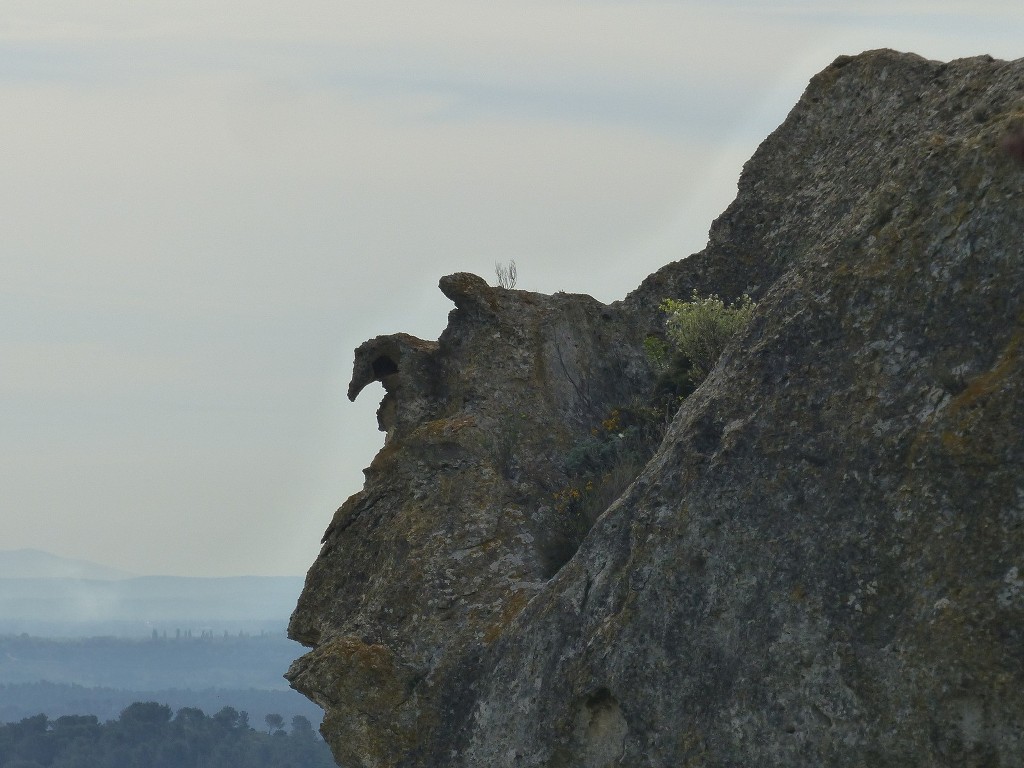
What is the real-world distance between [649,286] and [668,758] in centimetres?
971

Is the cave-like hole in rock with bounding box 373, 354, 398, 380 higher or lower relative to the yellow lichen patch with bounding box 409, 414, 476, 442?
higher

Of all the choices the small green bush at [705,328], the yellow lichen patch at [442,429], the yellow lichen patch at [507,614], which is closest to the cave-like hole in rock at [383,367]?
the yellow lichen patch at [442,429]

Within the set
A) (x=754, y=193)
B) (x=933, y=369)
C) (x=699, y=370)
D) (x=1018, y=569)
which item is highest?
(x=754, y=193)

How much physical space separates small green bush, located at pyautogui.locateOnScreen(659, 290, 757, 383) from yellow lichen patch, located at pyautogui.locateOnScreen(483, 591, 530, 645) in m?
3.80

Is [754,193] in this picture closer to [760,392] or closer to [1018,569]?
[760,392]

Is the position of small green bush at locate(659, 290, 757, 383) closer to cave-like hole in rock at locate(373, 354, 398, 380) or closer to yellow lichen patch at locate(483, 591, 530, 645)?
yellow lichen patch at locate(483, 591, 530, 645)

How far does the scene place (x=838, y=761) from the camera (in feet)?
39.7

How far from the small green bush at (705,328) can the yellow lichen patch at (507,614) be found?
3.80 metres

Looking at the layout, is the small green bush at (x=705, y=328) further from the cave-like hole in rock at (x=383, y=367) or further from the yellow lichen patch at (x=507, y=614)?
the cave-like hole in rock at (x=383, y=367)

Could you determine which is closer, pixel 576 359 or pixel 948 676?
pixel 948 676

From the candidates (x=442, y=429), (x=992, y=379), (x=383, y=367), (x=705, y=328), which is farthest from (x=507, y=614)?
(x=992, y=379)

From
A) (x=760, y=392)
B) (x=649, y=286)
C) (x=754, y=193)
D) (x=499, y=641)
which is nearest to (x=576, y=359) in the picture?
(x=649, y=286)

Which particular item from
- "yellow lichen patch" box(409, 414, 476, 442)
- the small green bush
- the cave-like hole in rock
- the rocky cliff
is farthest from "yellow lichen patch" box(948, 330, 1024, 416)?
the cave-like hole in rock

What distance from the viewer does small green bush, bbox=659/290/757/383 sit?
59.6ft
